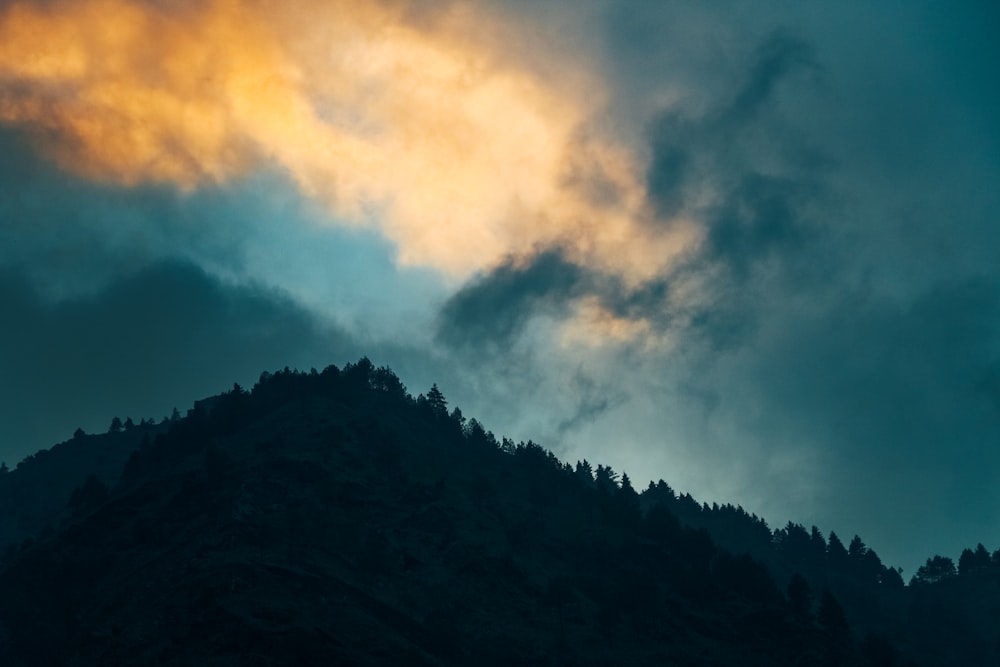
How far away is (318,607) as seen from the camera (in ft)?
454

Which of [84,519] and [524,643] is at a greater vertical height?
[84,519]

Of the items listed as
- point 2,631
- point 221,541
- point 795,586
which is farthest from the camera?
point 795,586

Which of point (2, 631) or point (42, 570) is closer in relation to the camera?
point (2, 631)

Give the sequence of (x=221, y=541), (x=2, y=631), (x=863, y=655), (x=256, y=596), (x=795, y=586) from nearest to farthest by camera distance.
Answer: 1. (x=256, y=596)
2. (x=2, y=631)
3. (x=221, y=541)
4. (x=863, y=655)
5. (x=795, y=586)

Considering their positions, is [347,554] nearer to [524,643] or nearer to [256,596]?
[256,596]

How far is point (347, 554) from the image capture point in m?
163

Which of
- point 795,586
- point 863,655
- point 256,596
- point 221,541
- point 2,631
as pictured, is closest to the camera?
point 256,596

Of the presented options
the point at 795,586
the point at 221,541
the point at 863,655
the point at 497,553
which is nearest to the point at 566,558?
the point at 497,553

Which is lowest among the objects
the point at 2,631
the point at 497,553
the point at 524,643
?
the point at 2,631

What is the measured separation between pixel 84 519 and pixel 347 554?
187 ft

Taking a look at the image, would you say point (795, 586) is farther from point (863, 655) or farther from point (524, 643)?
point (524, 643)

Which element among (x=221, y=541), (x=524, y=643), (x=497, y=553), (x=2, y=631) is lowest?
(x=2, y=631)

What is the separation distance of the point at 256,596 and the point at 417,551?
133 feet

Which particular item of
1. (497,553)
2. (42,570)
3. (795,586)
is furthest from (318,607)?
(795,586)
